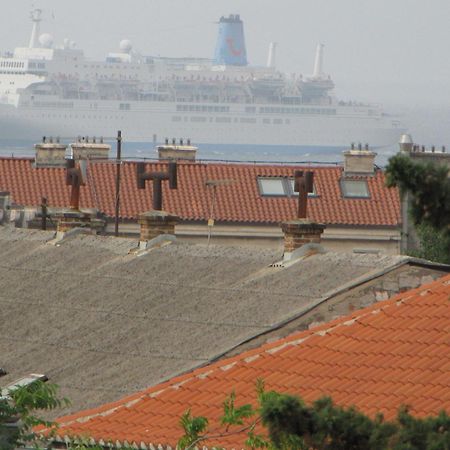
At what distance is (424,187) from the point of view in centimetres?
688

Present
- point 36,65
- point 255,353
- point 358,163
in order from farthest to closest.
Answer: point 36,65
point 358,163
point 255,353

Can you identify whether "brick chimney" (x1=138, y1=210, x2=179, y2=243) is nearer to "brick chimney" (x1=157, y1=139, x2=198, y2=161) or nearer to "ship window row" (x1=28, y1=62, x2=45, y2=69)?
"brick chimney" (x1=157, y1=139, x2=198, y2=161)

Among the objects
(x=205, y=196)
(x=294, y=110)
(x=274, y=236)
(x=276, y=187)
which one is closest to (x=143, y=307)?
(x=274, y=236)

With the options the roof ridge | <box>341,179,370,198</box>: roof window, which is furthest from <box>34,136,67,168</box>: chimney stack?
the roof ridge

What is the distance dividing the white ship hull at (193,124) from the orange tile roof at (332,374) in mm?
168704

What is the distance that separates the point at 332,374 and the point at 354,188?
26.6 metres

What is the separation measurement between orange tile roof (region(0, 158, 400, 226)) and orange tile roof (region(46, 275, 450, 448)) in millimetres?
23217

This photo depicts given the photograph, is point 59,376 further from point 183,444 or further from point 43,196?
point 43,196

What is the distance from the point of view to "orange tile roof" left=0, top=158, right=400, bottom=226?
34.9m

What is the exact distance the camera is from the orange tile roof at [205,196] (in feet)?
114

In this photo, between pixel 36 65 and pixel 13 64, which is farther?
pixel 13 64

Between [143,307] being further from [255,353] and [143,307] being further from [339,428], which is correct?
[339,428]

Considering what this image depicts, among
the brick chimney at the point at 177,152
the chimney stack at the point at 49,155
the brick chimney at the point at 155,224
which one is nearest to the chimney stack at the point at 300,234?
the brick chimney at the point at 155,224

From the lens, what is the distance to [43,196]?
3516 cm
